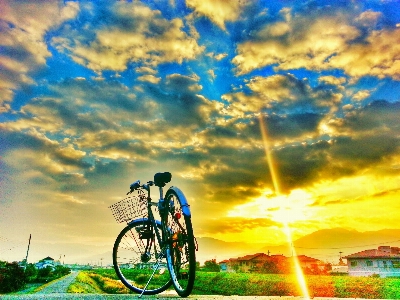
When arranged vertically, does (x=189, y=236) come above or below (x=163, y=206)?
below

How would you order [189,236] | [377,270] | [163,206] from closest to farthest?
1. [189,236]
2. [163,206]
3. [377,270]

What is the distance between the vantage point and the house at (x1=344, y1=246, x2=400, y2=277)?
57.9 m

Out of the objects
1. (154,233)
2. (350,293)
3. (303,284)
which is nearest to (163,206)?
(154,233)

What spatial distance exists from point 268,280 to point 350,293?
40.8ft

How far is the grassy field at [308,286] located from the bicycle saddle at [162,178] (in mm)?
27635

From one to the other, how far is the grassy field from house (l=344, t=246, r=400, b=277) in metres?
19.5

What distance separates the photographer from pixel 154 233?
15.1ft

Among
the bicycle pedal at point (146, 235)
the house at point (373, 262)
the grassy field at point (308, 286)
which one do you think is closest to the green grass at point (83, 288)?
the grassy field at point (308, 286)

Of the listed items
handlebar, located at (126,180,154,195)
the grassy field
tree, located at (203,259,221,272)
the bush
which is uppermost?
tree, located at (203,259,221,272)

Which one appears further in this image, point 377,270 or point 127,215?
point 377,270

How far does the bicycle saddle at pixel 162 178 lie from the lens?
4.30 metres

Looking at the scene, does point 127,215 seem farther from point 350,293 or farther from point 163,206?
point 350,293

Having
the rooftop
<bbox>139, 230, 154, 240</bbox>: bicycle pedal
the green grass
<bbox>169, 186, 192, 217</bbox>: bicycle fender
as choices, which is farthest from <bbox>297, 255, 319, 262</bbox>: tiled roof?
<bbox>169, 186, 192, 217</bbox>: bicycle fender

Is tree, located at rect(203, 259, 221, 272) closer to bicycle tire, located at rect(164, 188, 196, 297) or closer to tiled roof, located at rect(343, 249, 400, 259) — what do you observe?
tiled roof, located at rect(343, 249, 400, 259)
